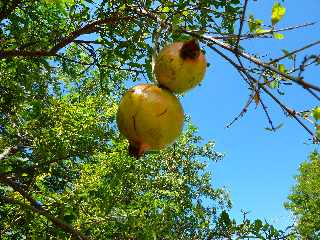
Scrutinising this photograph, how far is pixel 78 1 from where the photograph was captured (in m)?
6.95

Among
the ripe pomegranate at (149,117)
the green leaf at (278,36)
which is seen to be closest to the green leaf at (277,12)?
the green leaf at (278,36)

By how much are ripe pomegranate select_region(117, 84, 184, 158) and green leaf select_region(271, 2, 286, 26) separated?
528mm

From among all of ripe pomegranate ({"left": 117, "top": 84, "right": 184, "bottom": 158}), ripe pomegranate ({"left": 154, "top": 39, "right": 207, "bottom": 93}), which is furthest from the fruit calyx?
ripe pomegranate ({"left": 117, "top": 84, "right": 184, "bottom": 158})

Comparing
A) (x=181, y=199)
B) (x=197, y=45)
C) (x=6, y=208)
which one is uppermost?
(x=181, y=199)

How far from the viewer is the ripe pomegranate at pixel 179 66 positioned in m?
1.61

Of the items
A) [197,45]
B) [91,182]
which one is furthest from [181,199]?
[197,45]

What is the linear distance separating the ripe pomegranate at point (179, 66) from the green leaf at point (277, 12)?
34cm

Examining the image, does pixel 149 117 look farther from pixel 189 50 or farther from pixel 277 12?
pixel 277 12

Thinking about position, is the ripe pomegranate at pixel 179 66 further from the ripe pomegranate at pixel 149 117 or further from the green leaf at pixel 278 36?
the green leaf at pixel 278 36

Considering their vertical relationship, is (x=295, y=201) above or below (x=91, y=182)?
above

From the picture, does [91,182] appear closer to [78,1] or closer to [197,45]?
[78,1]

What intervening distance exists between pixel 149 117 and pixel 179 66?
0.83 feet

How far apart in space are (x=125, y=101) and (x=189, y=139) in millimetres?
21569

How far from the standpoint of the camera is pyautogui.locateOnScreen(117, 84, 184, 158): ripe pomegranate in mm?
1477
